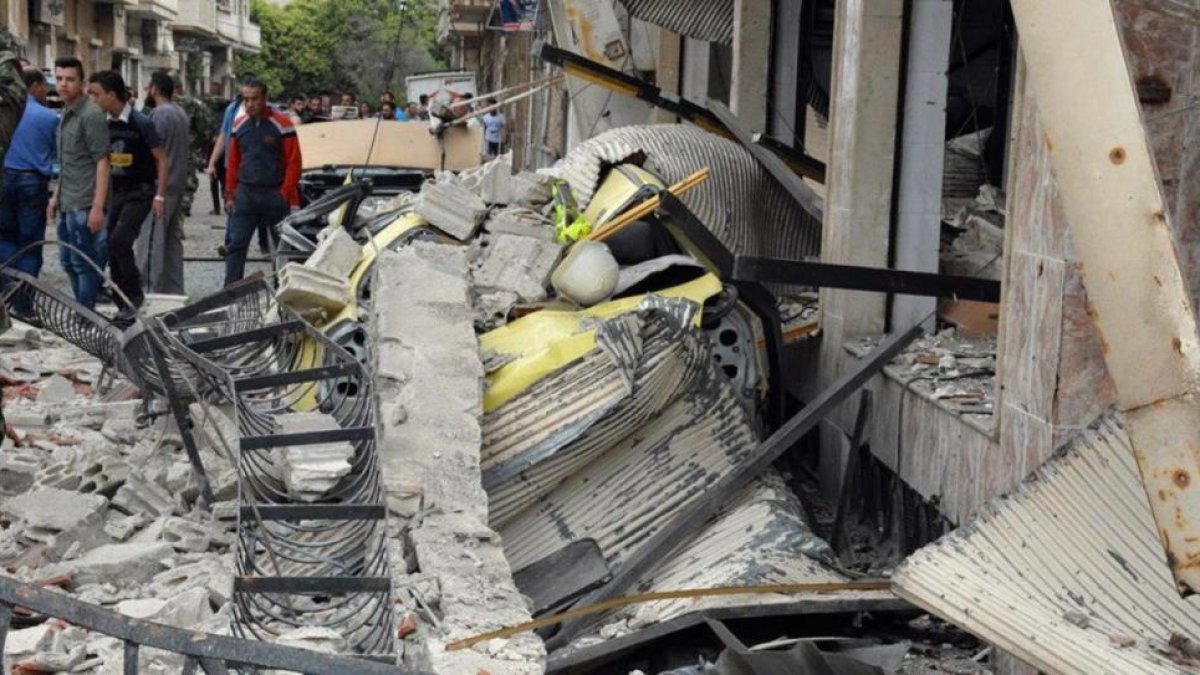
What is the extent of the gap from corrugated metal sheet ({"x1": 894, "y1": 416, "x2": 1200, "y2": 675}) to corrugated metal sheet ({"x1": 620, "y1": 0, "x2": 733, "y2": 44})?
993 centimetres

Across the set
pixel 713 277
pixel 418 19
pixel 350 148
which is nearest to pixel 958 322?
pixel 713 277

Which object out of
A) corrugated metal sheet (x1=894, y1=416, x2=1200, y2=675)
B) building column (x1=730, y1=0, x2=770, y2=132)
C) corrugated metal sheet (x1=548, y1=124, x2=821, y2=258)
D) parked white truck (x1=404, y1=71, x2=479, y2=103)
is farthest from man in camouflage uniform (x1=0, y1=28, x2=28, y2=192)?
parked white truck (x1=404, y1=71, x2=479, y2=103)

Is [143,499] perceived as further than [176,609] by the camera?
Yes

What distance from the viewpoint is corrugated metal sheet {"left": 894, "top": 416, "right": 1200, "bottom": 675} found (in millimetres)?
3844

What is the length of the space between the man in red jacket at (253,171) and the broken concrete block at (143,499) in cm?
576

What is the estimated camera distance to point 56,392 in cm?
984

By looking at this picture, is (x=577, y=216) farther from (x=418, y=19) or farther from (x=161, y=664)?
(x=418, y=19)

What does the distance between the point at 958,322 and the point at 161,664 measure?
4.01 metres

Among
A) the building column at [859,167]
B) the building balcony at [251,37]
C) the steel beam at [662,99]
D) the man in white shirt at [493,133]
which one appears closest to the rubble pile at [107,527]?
the building column at [859,167]

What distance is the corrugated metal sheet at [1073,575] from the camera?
12.6 ft

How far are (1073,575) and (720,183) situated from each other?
5.34 m

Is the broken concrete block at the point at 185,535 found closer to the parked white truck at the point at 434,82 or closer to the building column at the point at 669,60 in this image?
the building column at the point at 669,60

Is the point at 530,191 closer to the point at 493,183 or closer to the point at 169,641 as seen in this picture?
the point at 493,183

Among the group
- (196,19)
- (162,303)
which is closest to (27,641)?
(162,303)
